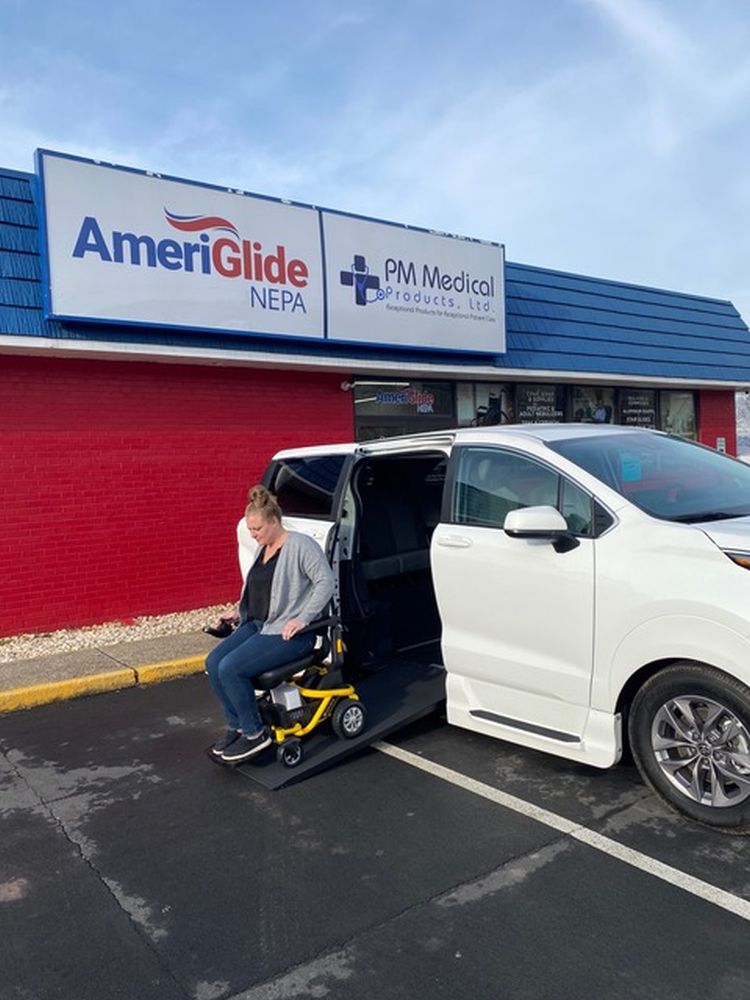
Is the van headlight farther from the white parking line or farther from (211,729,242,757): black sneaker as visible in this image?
(211,729,242,757): black sneaker

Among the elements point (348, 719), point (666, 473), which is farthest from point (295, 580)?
point (666, 473)

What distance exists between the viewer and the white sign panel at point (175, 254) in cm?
745

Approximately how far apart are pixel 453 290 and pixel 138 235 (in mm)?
4162

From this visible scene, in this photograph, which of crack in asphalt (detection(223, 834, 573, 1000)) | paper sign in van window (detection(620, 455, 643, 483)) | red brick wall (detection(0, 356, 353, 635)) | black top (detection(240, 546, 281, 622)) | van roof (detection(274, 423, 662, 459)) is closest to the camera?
crack in asphalt (detection(223, 834, 573, 1000))

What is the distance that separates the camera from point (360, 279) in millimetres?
9484

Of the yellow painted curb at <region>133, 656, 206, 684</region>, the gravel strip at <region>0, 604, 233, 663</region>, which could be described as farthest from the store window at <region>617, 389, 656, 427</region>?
the yellow painted curb at <region>133, 656, 206, 684</region>

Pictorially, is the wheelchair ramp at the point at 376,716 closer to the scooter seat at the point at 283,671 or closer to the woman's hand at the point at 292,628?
the scooter seat at the point at 283,671

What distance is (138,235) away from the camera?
7.86m

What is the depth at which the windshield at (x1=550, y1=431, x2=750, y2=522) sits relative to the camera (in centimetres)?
413

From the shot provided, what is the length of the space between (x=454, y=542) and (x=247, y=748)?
1682 mm

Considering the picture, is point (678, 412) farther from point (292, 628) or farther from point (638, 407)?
point (292, 628)

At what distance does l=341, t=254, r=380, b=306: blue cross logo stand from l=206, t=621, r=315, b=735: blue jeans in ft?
18.6

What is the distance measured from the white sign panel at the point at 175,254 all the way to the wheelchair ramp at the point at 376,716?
4.36 metres

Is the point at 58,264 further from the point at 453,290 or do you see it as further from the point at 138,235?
the point at 453,290
